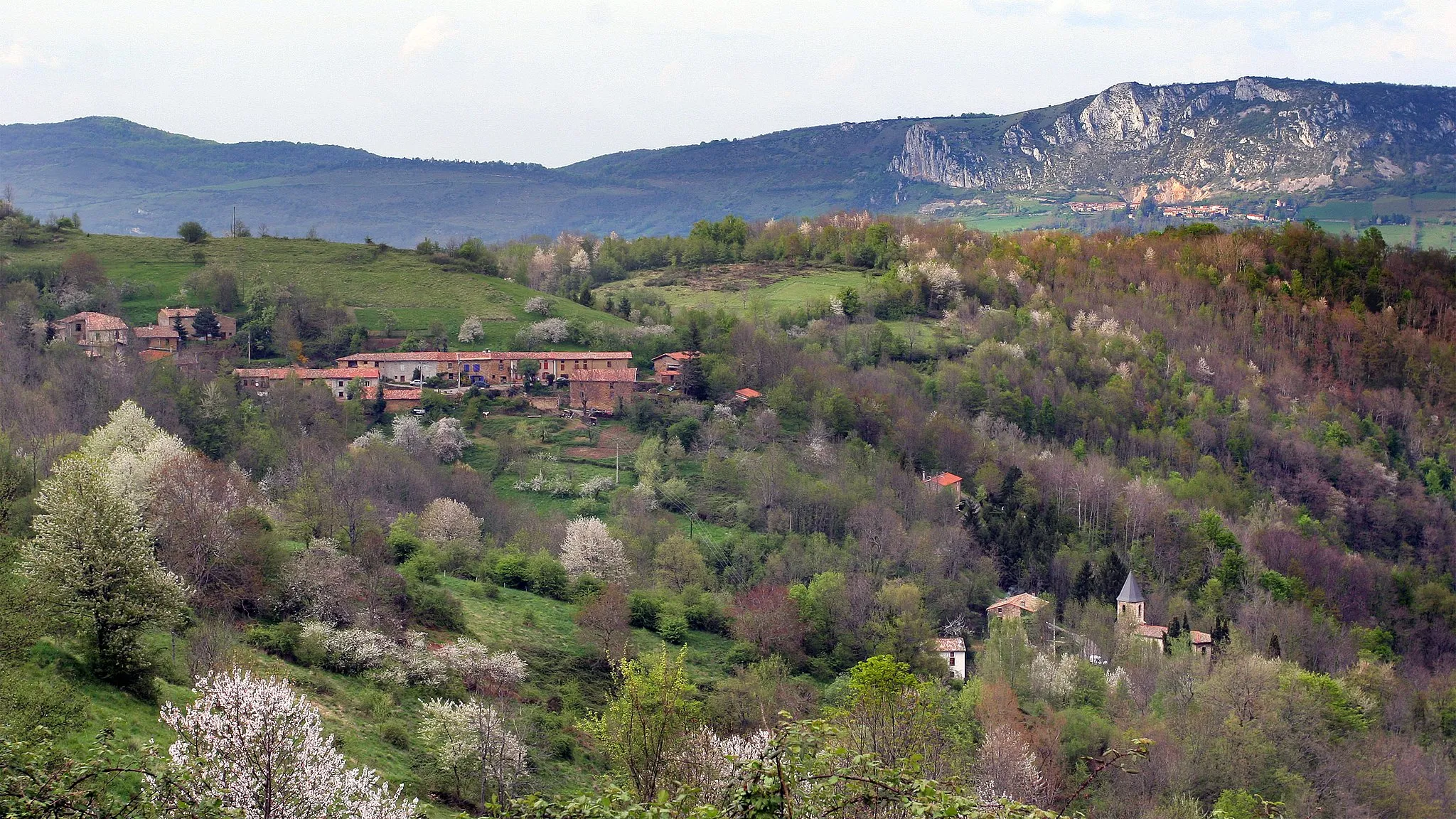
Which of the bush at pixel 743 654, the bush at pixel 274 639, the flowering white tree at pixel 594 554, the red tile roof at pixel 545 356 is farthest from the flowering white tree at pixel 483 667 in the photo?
the red tile roof at pixel 545 356

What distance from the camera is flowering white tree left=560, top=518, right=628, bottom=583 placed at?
176ft

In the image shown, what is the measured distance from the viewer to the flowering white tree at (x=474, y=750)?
2981cm

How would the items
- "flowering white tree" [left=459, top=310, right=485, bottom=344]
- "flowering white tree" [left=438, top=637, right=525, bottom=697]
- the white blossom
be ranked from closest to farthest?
1. "flowering white tree" [left=438, top=637, right=525, bottom=697]
2. the white blossom
3. "flowering white tree" [left=459, top=310, right=485, bottom=344]

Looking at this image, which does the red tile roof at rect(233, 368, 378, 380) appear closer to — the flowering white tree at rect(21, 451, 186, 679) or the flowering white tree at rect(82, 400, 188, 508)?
the flowering white tree at rect(82, 400, 188, 508)

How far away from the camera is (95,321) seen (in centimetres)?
7969

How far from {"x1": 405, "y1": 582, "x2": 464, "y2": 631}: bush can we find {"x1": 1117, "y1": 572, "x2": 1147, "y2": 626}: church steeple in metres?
33.7

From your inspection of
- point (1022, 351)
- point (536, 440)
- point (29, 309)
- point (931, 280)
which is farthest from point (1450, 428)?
point (29, 309)

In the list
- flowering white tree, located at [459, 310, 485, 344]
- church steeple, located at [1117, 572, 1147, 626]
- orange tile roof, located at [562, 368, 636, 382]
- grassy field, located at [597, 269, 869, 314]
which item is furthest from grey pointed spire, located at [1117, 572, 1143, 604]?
flowering white tree, located at [459, 310, 485, 344]

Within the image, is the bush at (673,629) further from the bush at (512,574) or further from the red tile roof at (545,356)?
the red tile roof at (545,356)

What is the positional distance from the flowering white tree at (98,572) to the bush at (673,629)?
70.9 ft

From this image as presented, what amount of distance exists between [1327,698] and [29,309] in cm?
7092

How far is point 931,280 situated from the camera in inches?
4146

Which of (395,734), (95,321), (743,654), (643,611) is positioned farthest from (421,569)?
(95,321)

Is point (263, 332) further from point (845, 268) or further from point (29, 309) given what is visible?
point (845, 268)
